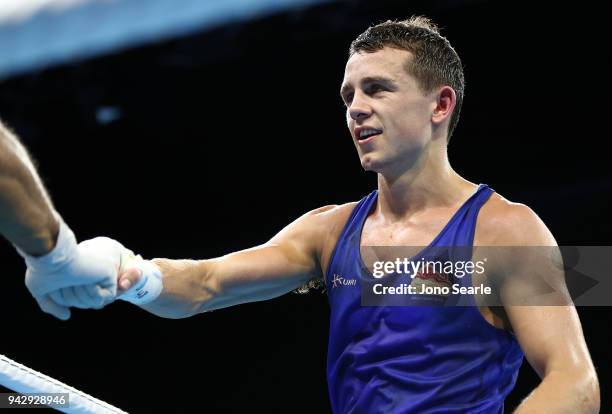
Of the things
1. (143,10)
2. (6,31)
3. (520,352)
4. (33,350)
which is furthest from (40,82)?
(520,352)

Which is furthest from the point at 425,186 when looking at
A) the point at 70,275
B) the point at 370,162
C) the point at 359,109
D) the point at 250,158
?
the point at 250,158

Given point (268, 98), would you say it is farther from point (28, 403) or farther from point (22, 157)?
point (22, 157)

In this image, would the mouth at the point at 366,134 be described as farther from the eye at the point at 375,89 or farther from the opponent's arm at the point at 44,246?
the opponent's arm at the point at 44,246

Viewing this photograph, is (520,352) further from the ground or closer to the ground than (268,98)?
closer to the ground

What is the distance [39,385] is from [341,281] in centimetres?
80

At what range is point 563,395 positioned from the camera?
191cm

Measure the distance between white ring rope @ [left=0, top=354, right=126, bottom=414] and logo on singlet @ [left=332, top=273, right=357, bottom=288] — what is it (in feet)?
2.12

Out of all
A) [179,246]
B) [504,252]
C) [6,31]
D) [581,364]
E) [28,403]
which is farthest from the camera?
[179,246]

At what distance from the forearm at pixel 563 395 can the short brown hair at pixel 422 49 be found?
845mm

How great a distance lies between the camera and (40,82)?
4508mm

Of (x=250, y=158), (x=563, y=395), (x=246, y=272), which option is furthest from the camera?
(x=250, y=158)

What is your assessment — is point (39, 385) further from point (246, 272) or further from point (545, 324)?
point (545, 324)

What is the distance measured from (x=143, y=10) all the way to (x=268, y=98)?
964mm

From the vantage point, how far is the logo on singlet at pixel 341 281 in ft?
7.60
